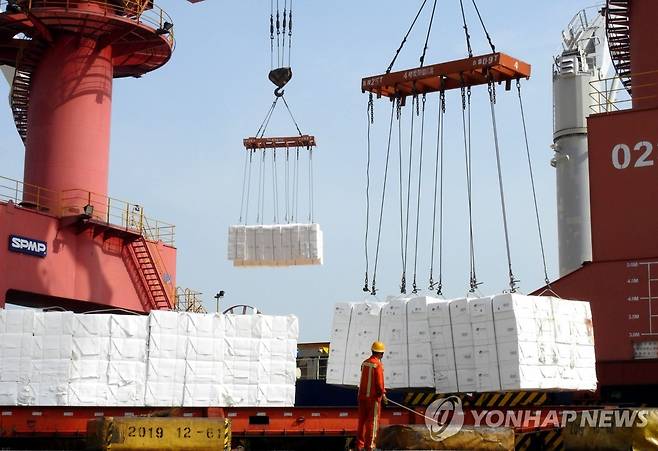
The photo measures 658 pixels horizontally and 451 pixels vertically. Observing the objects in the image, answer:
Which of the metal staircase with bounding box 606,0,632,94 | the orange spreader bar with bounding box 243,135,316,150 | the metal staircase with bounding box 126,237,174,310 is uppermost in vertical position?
the metal staircase with bounding box 606,0,632,94

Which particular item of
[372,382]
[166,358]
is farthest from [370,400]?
[166,358]

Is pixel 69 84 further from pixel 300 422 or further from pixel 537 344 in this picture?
pixel 537 344

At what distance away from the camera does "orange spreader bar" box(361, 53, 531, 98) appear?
69.9 ft

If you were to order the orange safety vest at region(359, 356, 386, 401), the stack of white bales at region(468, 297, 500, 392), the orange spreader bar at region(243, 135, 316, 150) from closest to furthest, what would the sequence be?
the orange safety vest at region(359, 356, 386, 401) → the stack of white bales at region(468, 297, 500, 392) → the orange spreader bar at region(243, 135, 316, 150)

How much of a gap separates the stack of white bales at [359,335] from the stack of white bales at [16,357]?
19.0ft

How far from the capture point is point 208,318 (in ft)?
59.3

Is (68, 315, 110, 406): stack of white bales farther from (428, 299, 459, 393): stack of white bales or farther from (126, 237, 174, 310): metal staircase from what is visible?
(126, 237, 174, 310): metal staircase

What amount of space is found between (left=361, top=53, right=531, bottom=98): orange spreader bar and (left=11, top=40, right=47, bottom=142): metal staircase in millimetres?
11641

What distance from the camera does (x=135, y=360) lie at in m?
17.6

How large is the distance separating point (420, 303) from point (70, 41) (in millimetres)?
16474

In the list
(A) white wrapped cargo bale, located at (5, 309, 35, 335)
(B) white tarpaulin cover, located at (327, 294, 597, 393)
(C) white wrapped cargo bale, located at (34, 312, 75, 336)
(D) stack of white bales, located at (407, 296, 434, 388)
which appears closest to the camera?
(B) white tarpaulin cover, located at (327, 294, 597, 393)

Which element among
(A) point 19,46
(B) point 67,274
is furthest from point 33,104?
(B) point 67,274

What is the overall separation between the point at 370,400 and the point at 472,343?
14.8ft

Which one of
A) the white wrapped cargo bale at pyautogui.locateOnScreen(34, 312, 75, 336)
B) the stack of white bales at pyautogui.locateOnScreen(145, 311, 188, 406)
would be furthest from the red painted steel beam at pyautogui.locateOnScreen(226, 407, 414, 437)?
the white wrapped cargo bale at pyautogui.locateOnScreen(34, 312, 75, 336)
